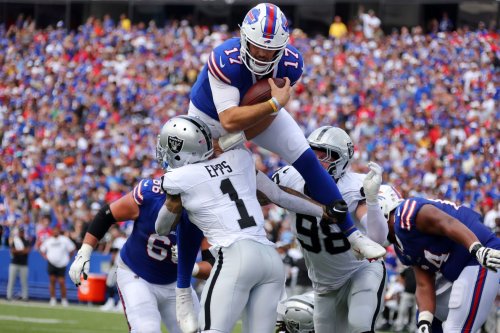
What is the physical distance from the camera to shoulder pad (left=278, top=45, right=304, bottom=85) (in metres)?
6.09

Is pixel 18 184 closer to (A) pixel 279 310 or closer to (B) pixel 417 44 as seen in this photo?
(B) pixel 417 44

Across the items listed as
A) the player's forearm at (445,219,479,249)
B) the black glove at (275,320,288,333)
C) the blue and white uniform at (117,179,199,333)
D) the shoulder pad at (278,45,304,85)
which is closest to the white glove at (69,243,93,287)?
the blue and white uniform at (117,179,199,333)

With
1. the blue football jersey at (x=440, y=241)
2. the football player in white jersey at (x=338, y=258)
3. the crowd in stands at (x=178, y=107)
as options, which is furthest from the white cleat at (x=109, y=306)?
the blue football jersey at (x=440, y=241)

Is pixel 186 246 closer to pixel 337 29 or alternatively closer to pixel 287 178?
pixel 287 178

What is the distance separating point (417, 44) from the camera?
19.8m

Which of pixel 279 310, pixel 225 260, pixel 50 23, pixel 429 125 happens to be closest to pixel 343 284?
pixel 279 310

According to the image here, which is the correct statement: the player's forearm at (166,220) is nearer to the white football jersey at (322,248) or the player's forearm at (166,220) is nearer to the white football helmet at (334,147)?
the white football jersey at (322,248)

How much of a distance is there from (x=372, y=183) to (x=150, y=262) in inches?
70.4

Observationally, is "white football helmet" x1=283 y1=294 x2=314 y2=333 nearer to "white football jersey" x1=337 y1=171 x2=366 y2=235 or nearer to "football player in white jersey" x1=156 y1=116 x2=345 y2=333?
"white football jersey" x1=337 y1=171 x2=366 y2=235

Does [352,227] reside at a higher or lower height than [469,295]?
higher

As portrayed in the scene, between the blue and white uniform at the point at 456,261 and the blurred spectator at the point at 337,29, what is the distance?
1543cm

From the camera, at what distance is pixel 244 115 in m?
5.71

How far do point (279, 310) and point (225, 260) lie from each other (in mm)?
1537

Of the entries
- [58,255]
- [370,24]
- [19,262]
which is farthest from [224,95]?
[370,24]
